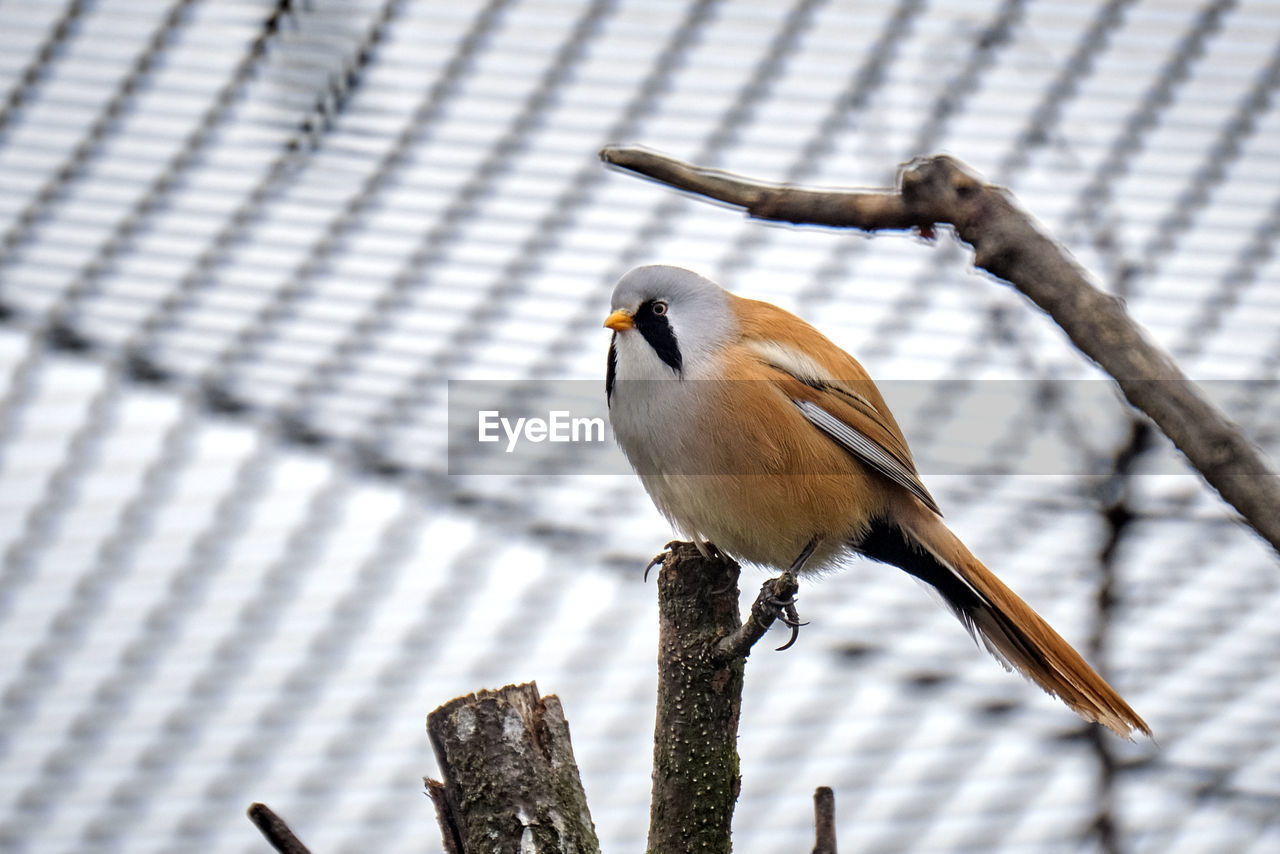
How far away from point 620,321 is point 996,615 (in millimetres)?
970

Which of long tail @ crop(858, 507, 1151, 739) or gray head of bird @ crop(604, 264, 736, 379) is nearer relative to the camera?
long tail @ crop(858, 507, 1151, 739)

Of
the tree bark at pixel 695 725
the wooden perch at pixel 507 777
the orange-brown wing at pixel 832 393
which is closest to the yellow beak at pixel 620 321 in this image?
the orange-brown wing at pixel 832 393

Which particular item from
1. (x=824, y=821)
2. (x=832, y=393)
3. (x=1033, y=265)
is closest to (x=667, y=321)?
(x=832, y=393)

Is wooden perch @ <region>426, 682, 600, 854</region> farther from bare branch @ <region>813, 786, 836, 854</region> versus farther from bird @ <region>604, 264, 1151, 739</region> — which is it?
bird @ <region>604, 264, 1151, 739</region>

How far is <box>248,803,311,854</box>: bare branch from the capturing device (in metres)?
1.66

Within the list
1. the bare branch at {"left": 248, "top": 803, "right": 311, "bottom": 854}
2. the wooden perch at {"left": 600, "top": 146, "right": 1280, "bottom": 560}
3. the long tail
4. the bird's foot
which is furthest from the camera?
the long tail

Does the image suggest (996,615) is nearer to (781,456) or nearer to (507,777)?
(781,456)

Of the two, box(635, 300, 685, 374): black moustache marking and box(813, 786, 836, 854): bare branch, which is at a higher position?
box(635, 300, 685, 374): black moustache marking

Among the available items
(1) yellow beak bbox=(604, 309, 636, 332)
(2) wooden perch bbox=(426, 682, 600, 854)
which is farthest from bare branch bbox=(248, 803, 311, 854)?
(1) yellow beak bbox=(604, 309, 636, 332)

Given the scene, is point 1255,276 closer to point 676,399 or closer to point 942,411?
point 942,411

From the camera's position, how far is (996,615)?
264 centimetres

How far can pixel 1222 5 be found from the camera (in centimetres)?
362

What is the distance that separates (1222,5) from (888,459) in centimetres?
194

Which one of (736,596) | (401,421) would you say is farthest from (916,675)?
(736,596)
